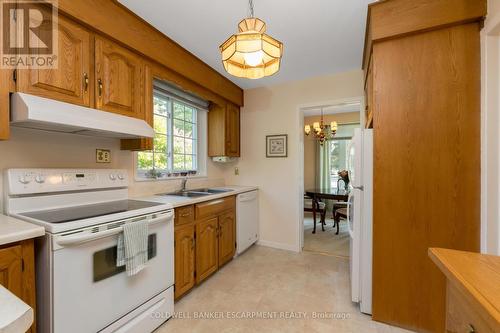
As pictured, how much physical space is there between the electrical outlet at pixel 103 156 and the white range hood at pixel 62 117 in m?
0.17

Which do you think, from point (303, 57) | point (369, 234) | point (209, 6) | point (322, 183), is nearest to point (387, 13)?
point (303, 57)

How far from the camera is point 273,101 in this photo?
3.35 metres

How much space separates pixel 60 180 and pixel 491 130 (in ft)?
9.41

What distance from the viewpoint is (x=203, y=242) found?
2.26 meters

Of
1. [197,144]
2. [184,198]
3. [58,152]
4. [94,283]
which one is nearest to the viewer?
[94,283]

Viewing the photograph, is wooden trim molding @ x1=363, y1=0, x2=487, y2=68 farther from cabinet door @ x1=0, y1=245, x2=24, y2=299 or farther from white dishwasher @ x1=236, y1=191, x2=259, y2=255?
cabinet door @ x1=0, y1=245, x2=24, y2=299

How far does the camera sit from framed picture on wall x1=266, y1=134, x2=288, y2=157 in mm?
3252

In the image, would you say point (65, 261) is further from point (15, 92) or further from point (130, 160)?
point (130, 160)

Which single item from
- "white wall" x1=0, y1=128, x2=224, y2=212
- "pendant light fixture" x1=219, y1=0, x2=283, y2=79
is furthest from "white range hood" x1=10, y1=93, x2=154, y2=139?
"pendant light fixture" x1=219, y1=0, x2=283, y2=79

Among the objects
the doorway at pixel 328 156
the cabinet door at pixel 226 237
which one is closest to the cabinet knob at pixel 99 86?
the cabinet door at pixel 226 237

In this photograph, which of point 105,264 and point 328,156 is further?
point 328,156

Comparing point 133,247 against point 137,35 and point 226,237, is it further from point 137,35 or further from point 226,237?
point 137,35

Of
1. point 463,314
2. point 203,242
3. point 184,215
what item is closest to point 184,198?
point 184,215

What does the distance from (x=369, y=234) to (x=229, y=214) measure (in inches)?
58.8
